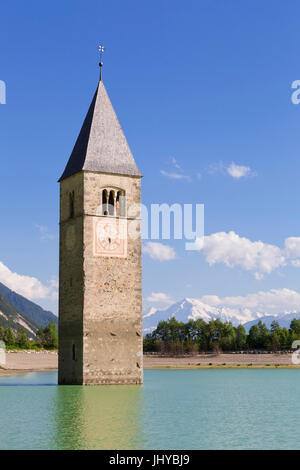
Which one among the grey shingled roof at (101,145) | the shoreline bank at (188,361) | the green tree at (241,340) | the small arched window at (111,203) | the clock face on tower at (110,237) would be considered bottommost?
the shoreline bank at (188,361)

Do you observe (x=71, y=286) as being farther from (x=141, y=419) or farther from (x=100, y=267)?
(x=141, y=419)

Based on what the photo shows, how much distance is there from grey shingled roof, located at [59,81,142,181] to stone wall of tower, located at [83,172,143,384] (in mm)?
733

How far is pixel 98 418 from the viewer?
27.5 m

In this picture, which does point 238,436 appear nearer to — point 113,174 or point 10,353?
point 113,174

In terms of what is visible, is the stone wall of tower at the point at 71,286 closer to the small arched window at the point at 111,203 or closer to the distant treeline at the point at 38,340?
the small arched window at the point at 111,203

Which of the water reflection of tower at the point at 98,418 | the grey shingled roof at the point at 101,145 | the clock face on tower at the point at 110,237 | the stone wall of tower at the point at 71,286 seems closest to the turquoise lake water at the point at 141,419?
the water reflection of tower at the point at 98,418

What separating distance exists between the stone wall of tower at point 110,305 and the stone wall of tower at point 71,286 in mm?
433

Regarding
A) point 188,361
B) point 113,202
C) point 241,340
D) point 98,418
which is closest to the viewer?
point 98,418

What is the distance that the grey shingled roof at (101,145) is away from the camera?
4434 cm

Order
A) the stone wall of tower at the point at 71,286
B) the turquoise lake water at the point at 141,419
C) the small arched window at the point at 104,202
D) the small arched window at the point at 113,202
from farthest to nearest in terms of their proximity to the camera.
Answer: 1. the small arched window at the point at 113,202
2. the small arched window at the point at 104,202
3. the stone wall of tower at the point at 71,286
4. the turquoise lake water at the point at 141,419

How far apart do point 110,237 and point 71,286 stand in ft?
12.2

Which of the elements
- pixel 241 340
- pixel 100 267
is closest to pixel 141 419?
pixel 100 267

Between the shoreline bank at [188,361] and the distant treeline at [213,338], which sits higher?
the distant treeline at [213,338]
